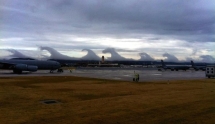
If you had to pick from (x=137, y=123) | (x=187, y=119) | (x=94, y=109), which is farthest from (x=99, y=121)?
(x=187, y=119)

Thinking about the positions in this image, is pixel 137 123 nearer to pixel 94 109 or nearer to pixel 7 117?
pixel 94 109

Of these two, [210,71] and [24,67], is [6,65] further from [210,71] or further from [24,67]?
[210,71]

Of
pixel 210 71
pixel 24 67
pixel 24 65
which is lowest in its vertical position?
pixel 210 71

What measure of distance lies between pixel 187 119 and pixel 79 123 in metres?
4.50

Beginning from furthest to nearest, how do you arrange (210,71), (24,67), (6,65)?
(6,65) < (24,67) < (210,71)

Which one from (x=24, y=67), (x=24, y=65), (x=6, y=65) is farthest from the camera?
(x=6, y=65)

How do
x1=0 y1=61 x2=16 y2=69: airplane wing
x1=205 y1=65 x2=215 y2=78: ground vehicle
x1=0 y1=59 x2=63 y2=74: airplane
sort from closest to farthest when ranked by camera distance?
x1=205 y1=65 x2=215 y2=78: ground vehicle
x1=0 y1=59 x2=63 y2=74: airplane
x1=0 y1=61 x2=16 y2=69: airplane wing

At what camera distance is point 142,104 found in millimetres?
14195

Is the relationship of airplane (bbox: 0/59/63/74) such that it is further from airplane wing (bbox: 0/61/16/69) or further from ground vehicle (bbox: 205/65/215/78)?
ground vehicle (bbox: 205/65/215/78)

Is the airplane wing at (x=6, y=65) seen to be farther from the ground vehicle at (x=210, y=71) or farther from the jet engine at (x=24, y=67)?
the ground vehicle at (x=210, y=71)

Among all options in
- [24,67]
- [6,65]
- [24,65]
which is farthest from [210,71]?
[6,65]

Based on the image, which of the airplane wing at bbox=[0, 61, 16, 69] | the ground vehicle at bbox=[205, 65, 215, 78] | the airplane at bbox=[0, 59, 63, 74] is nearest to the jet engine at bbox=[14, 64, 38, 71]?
the airplane at bbox=[0, 59, 63, 74]

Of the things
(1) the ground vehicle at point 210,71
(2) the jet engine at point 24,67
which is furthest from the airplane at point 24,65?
(1) the ground vehicle at point 210,71

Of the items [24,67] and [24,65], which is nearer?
[24,67]
